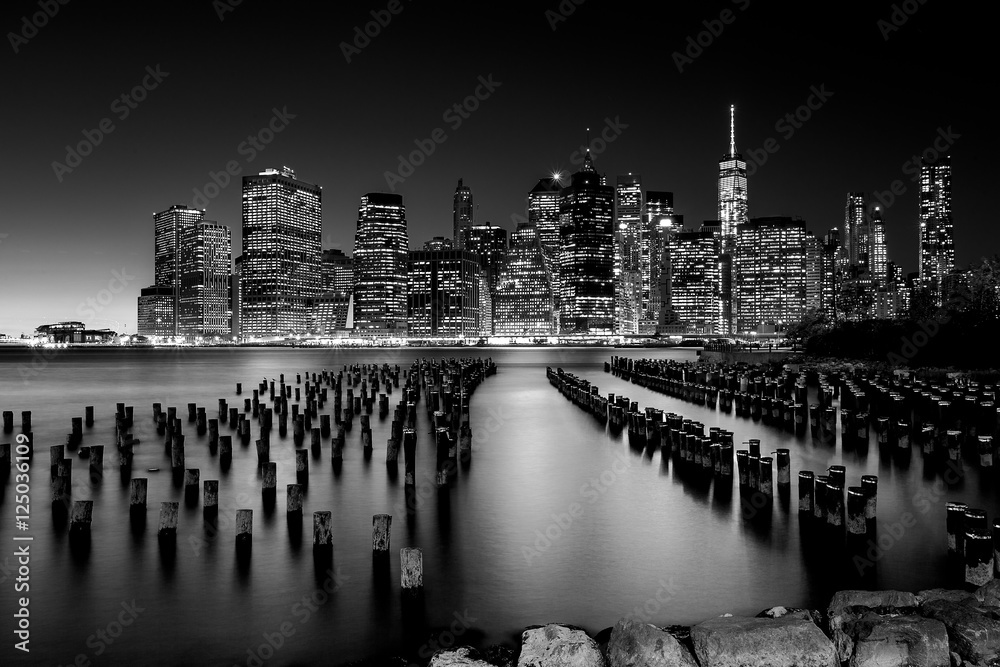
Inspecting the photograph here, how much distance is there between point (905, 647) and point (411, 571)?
6.34 meters

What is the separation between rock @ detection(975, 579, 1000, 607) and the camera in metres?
8.28

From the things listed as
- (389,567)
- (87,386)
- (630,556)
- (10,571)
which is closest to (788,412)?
(630,556)

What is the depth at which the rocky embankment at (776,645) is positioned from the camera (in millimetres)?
7191

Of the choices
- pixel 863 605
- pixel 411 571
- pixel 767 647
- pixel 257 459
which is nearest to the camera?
pixel 767 647

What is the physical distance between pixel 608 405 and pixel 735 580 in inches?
750

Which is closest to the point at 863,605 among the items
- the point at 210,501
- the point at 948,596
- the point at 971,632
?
the point at 971,632

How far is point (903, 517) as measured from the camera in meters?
14.2

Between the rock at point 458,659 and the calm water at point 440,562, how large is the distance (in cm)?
135

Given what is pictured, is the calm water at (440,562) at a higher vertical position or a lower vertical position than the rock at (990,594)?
lower

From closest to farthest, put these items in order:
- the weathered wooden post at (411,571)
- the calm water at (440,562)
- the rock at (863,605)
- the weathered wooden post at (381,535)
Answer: the rock at (863,605) < the calm water at (440,562) < the weathered wooden post at (411,571) < the weathered wooden post at (381,535)

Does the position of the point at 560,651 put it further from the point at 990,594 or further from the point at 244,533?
the point at 244,533

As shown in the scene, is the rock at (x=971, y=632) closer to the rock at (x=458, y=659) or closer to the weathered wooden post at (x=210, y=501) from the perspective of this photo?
the rock at (x=458, y=659)

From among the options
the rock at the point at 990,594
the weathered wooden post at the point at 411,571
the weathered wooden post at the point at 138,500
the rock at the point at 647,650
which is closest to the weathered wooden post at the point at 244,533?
the weathered wooden post at the point at 138,500

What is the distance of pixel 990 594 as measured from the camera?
8.43 meters
